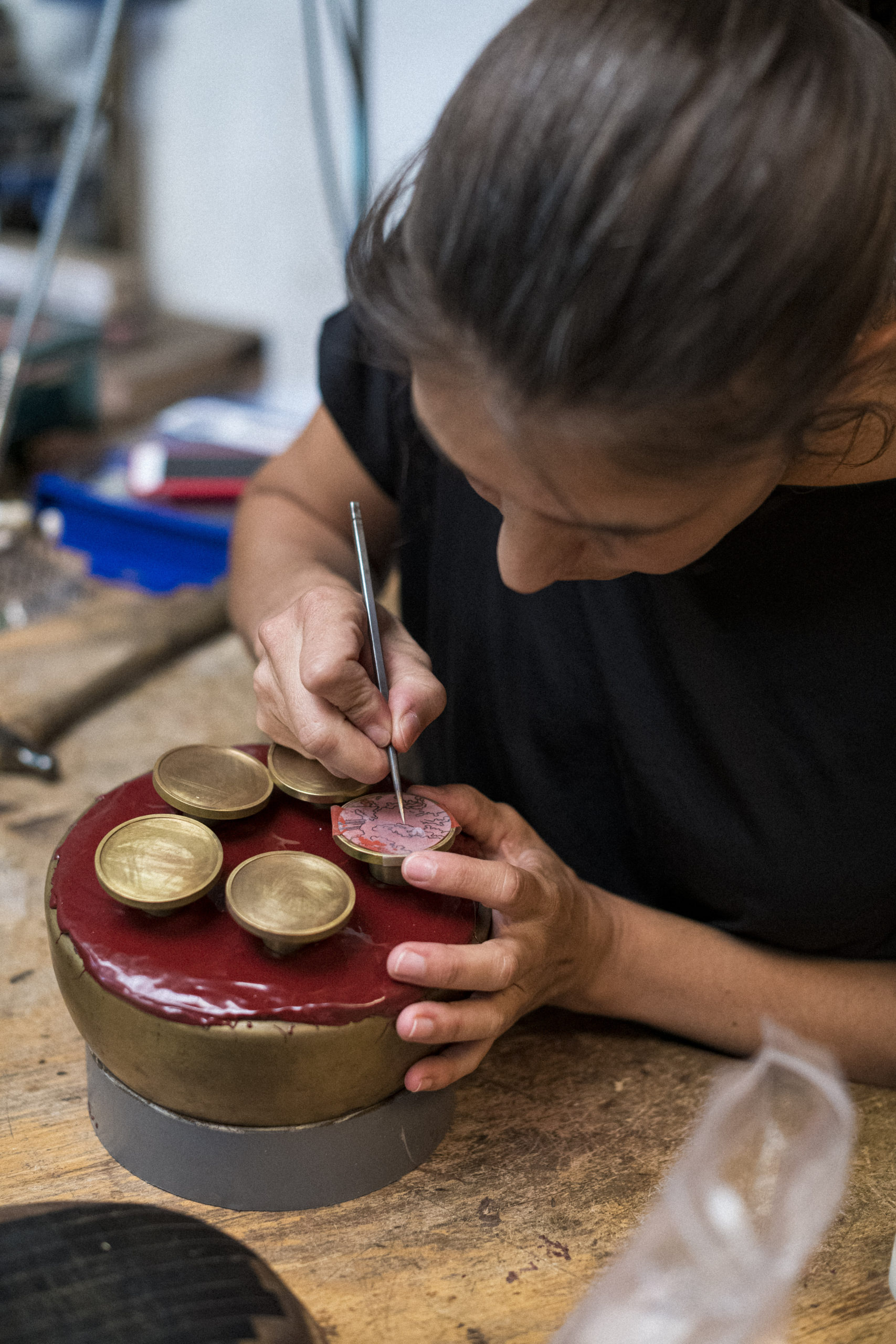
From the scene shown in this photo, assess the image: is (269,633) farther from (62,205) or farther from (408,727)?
(62,205)

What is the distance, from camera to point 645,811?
3.10ft

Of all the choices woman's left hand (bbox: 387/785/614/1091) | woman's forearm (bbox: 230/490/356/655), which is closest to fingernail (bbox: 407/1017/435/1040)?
woman's left hand (bbox: 387/785/614/1091)

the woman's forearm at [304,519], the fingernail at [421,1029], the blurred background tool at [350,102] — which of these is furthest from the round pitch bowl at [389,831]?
the blurred background tool at [350,102]

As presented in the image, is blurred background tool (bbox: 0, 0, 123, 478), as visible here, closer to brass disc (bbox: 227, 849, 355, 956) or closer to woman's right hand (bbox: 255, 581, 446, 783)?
woman's right hand (bbox: 255, 581, 446, 783)

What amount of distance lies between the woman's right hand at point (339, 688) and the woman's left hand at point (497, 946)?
54 millimetres

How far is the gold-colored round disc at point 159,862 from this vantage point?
0.63 metres

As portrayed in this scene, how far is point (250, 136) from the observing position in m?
2.39

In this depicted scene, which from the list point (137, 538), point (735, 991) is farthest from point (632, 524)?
point (137, 538)

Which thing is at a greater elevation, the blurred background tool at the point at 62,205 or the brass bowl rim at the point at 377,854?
the blurred background tool at the point at 62,205

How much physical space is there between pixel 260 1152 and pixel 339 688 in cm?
31

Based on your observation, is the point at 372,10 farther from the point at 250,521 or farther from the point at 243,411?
the point at 250,521

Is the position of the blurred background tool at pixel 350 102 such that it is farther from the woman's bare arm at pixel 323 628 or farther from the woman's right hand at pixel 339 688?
the woman's right hand at pixel 339 688

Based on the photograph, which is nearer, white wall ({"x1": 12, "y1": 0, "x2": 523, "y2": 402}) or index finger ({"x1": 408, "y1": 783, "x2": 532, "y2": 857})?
index finger ({"x1": 408, "y1": 783, "x2": 532, "y2": 857})

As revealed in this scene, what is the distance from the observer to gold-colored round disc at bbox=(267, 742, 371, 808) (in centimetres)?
76
